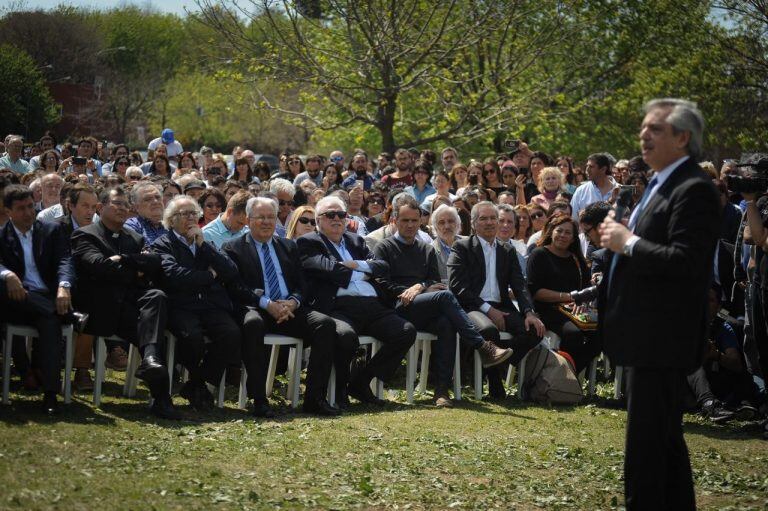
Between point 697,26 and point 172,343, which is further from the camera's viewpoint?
point 697,26

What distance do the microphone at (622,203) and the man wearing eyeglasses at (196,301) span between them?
14.0 ft

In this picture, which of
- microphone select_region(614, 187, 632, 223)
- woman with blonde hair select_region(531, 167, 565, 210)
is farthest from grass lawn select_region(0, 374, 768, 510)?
woman with blonde hair select_region(531, 167, 565, 210)

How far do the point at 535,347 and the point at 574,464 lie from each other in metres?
3.16

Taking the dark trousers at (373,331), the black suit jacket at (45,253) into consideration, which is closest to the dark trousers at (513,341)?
the dark trousers at (373,331)

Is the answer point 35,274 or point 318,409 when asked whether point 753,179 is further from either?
point 35,274

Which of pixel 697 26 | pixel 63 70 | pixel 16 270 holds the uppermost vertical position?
pixel 63 70

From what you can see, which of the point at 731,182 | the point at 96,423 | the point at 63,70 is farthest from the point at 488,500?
the point at 63,70

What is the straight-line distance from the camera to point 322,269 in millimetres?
9836

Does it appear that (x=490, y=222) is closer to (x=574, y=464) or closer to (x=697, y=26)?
(x=574, y=464)

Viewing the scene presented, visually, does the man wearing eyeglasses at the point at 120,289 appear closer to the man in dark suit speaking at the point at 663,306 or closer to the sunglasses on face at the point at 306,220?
the sunglasses on face at the point at 306,220

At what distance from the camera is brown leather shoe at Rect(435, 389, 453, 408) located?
9.92 m

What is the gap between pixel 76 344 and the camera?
9.52m

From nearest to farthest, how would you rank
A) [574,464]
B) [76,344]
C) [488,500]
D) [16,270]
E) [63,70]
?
[488,500] < [574,464] < [16,270] < [76,344] < [63,70]

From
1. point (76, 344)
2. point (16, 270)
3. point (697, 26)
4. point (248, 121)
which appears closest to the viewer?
point (16, 270)
